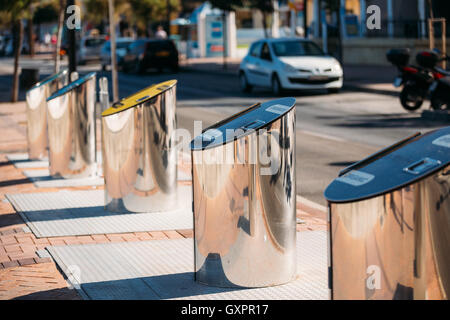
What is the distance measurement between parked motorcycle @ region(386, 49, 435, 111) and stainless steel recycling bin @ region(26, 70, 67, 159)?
829 cm

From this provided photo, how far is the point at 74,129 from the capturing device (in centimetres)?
976

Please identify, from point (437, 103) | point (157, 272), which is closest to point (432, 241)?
point (157, 272)

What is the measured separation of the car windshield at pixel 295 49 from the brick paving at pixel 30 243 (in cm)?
1360

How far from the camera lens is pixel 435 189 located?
371 cm

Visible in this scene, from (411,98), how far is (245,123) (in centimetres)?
1275

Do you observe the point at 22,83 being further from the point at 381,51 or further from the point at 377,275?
the point at 377,275

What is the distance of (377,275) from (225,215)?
1.75 metres

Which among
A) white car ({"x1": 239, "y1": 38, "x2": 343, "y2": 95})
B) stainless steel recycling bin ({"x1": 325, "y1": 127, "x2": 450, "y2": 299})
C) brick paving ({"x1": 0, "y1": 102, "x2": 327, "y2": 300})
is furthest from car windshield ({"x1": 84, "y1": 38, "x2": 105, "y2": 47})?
stainless steel recycling bin ({"x1": 325, "y1": 127, "x2": 450, "y2": 299})

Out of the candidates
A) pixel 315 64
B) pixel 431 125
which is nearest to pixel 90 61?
pixel 315 64

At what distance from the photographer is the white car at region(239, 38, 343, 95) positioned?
22141mm

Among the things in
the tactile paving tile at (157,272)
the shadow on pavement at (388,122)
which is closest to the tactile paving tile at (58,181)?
the tactile paving tile at (157,272)

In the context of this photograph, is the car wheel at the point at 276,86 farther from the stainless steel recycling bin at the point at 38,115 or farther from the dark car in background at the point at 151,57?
the dark car in background at the point at 151,57

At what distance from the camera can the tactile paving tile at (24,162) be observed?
36.7 ft

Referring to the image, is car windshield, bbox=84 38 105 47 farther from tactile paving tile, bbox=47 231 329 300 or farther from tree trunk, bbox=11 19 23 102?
tactile paving tile, bbox=47 231 329 300
